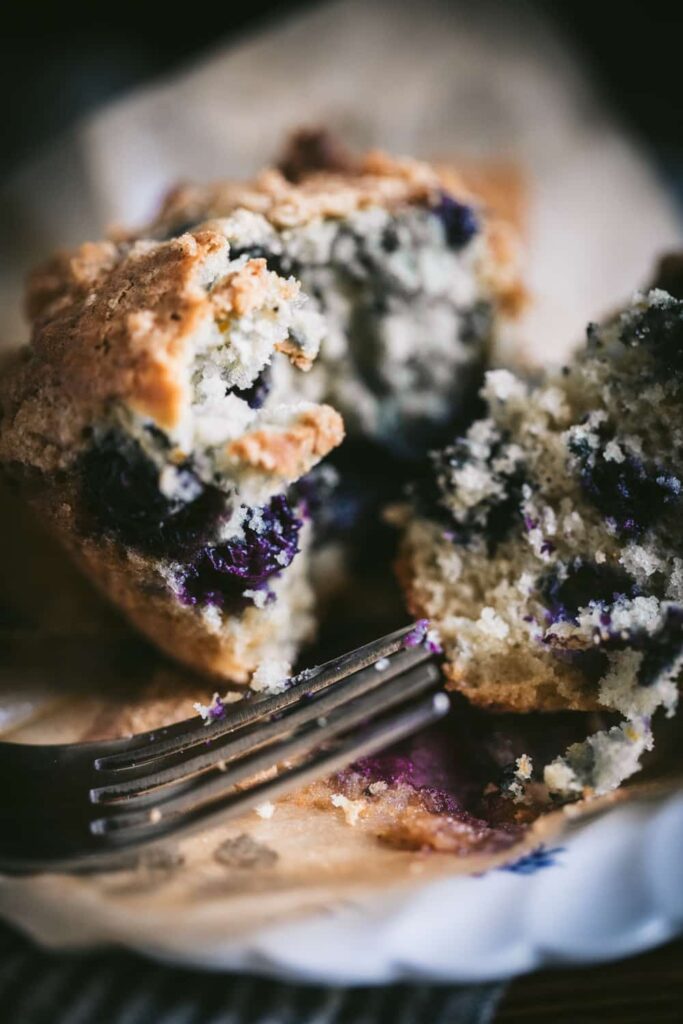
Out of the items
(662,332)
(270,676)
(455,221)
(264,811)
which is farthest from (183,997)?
(455,221)

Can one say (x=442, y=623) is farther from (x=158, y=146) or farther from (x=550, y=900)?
(x=158, y=146)

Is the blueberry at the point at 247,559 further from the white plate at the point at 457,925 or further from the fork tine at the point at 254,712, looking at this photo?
the white plate at the point at 457,925

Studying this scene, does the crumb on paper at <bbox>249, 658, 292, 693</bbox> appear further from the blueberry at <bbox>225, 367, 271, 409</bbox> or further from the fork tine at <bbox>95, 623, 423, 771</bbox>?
the blueberry at <bbox>225, 367, 271, 409</bbox>

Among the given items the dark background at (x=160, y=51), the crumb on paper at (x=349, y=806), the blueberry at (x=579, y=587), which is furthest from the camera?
the dark background at (x=160, y=51)

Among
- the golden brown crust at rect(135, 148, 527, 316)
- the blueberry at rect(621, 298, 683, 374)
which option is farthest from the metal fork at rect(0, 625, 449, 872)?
the golden brown crust at rect(135, 148, 527, 316)

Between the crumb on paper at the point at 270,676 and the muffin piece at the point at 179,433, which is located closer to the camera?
the muffin piece at the point at 179,433

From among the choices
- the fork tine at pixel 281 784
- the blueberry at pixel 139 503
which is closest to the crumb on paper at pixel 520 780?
the fork tine at pixel 281 784
